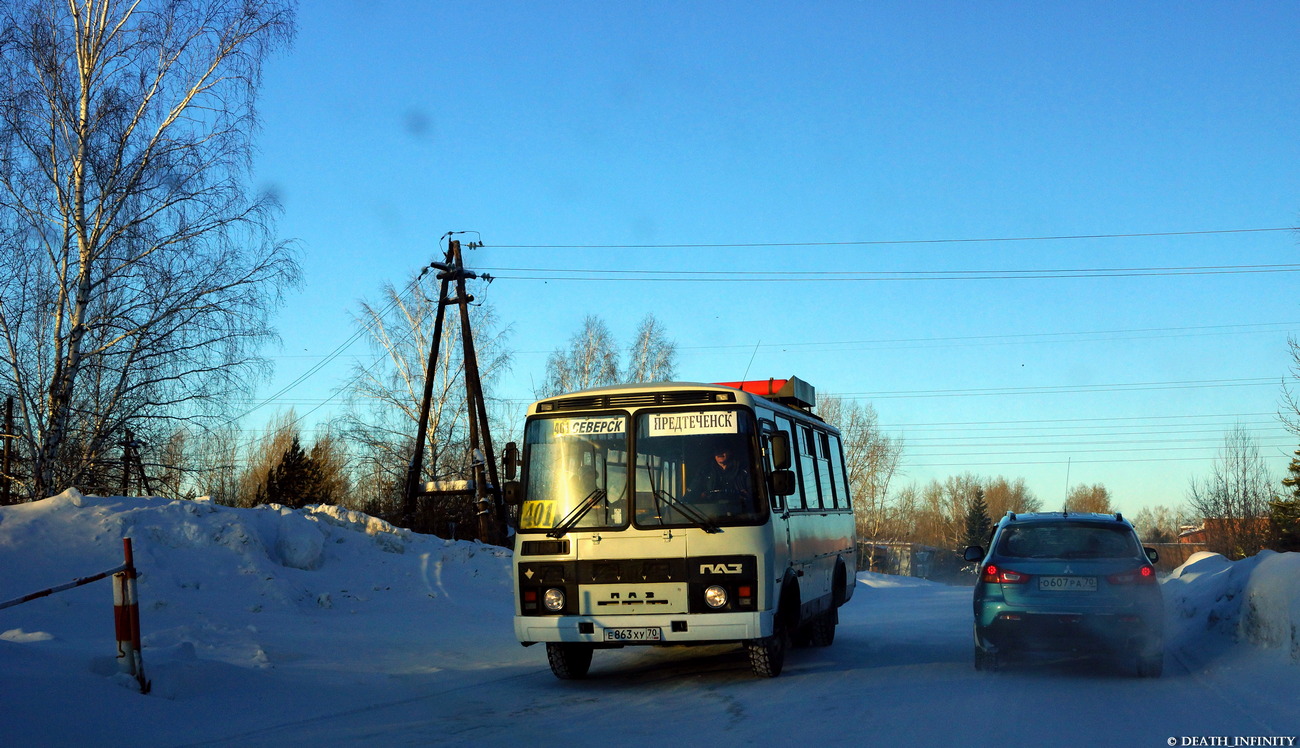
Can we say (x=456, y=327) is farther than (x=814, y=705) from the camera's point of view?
Yes

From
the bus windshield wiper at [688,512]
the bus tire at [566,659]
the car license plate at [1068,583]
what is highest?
the bus windshield wiper at [688,512]

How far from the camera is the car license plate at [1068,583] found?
9961 millimetres

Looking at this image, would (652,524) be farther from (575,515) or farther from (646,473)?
(575,515)

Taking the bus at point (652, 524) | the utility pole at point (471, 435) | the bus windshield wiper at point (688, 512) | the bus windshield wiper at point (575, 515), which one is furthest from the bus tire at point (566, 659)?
the utility pole at point (471, 435)

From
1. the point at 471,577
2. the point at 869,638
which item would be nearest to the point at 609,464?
the point at 869,638

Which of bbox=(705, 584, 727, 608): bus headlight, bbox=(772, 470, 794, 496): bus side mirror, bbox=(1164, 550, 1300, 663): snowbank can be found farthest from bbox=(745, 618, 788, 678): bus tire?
bbox=(1164, 550, 1300, 663): snowbank

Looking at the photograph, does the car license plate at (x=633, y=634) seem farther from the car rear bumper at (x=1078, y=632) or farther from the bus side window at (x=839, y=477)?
the bus side window at (x=839, y=477)

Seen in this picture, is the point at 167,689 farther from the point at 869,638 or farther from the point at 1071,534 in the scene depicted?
the point at 869,638

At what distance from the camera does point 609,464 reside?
34.3 feet

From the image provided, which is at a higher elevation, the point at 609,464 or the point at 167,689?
the point at 609,464

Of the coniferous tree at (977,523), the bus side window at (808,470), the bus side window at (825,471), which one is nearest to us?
the bus side window at (808,470)

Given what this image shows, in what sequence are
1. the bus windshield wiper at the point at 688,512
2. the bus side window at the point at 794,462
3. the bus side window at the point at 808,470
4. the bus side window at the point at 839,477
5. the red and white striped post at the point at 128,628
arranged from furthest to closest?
the bus side window at the point at 839,477 → the bus side window at the point at 808,470 → the bus side window at the point at 794,462 → the bus windshield wiper at the point at 688,512 → the red and white striped post at the point at 128,628

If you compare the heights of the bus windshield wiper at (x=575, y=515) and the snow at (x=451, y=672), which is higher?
the bus windshield wiper at (x=575, y=515)

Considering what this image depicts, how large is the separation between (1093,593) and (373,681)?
710cm
